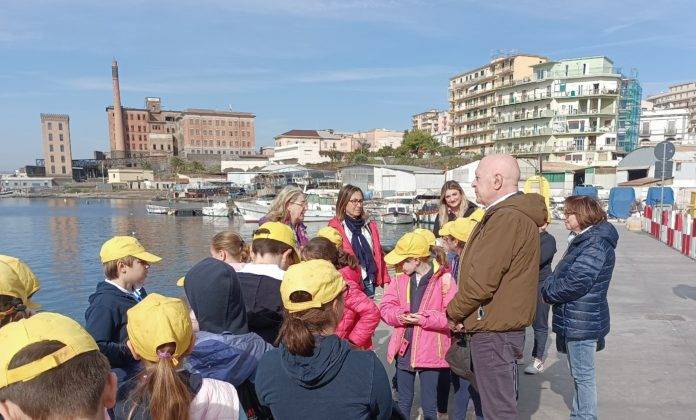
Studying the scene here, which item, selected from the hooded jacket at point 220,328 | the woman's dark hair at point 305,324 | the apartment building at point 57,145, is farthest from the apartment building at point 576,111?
the apartment building at point 57,145

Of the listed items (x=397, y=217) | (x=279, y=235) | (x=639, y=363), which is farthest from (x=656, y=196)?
(x=279, y=235)

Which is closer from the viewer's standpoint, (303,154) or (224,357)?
(224,357)

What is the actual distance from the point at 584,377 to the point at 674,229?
36.4 feet

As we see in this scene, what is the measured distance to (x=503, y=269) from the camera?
237cm

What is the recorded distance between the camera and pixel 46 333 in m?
1.32

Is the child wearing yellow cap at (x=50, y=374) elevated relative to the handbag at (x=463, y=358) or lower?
elevated

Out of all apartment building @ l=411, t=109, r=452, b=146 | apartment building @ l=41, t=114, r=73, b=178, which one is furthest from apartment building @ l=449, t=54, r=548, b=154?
apartment building @ l=41, t=114, r=73, b=178

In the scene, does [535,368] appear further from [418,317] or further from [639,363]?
[418,317]

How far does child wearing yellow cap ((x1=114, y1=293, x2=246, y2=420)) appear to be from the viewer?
1670 mm

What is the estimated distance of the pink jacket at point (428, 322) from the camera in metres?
3.14

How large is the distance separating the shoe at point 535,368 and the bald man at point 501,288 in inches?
76.6

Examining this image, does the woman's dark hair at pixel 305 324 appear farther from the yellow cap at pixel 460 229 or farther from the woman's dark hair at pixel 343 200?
the woman's dark hair at pixel 343 200

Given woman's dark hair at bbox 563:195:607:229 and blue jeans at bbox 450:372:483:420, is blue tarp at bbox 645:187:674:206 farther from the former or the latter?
blue jeans at bbox 450:372:483:420

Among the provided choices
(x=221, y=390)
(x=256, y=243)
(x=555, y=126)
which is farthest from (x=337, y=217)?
(x=555, y=126)
